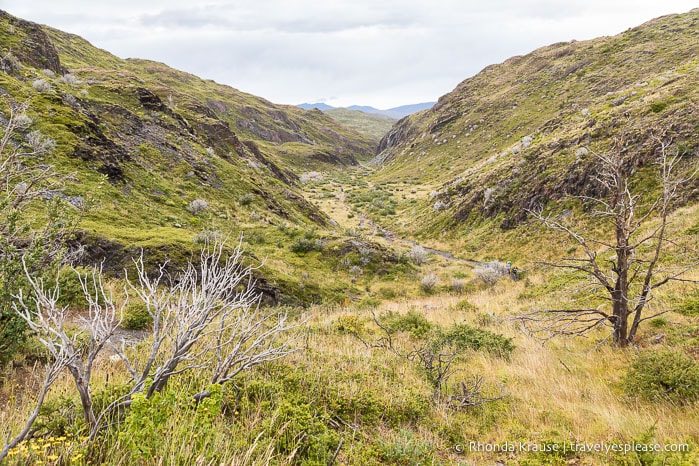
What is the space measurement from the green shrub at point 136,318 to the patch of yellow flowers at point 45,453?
190 inches

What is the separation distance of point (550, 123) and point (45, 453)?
5498 cm

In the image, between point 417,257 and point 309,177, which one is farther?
point 309,177

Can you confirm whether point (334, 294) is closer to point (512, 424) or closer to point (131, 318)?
point (131, 318)

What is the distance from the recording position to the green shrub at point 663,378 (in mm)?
4668

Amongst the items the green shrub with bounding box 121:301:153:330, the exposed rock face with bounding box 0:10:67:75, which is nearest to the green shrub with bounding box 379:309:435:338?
the green shrub with bounding box 121:301:153:330

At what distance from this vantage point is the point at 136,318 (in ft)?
23.6

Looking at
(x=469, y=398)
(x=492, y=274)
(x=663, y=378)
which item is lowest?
(x=492, y=274)

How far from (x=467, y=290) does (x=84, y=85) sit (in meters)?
34.0

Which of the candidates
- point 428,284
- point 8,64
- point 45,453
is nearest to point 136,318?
point 45,453

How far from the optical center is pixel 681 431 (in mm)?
3965

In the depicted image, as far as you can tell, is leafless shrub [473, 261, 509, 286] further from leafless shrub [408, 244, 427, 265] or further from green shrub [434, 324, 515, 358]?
green shrub [434, 324, 515, 358]

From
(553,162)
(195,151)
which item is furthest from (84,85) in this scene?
(553,162)

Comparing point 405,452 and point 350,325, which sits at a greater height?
point 405,452

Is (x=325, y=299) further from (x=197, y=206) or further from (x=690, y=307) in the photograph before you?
(x=690, y=307)
